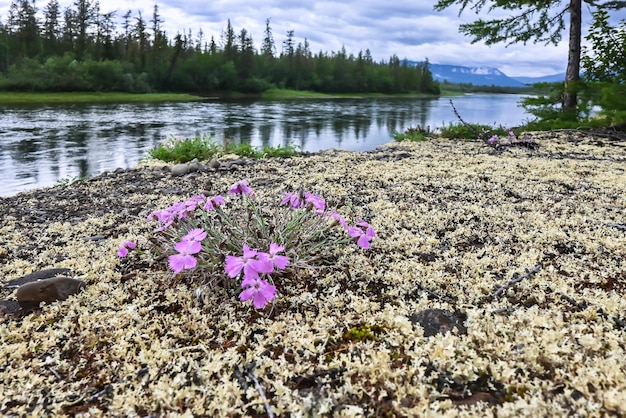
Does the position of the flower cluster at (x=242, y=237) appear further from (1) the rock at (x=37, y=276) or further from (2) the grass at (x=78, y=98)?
(2) the grass at (x=78, y=98)

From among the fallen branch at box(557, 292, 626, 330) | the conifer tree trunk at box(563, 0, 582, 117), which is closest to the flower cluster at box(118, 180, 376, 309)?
the fallen branch at box(557, 292, 626, 330)

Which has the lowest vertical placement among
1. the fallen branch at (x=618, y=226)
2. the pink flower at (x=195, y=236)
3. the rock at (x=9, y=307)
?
the rock at (x=9, y=307)

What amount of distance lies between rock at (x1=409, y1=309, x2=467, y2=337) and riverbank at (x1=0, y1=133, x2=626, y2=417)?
1cm

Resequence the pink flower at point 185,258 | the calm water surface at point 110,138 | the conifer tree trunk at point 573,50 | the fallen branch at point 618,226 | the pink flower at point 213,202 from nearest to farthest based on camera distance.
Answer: the pink flower at point 185,258 < the pink flower at point 213,202 < the fallen branch at point 618,226 < the calm water surface at point 110,138 < the conifer tree trunk at point 573,50

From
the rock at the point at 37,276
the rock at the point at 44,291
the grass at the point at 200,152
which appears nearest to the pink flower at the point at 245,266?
the rock at the point at 44,291

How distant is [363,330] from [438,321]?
0.34m

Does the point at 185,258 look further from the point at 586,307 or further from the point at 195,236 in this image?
the point at 586,307

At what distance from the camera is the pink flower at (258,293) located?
1.96 metres

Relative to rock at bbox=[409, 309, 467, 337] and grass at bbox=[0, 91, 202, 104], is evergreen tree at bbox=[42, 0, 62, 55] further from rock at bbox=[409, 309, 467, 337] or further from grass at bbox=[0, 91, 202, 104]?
rock at bbox=[409, 309, 467, 337]

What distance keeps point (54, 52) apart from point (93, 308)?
70.3 metres

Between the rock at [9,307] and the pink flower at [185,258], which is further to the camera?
the rock at [9,307]

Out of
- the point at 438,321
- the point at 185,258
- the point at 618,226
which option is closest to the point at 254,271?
the point at 185,258

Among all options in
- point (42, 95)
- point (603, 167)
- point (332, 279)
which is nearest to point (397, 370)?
point (332, 279)

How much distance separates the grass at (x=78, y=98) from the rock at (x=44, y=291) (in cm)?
4249
